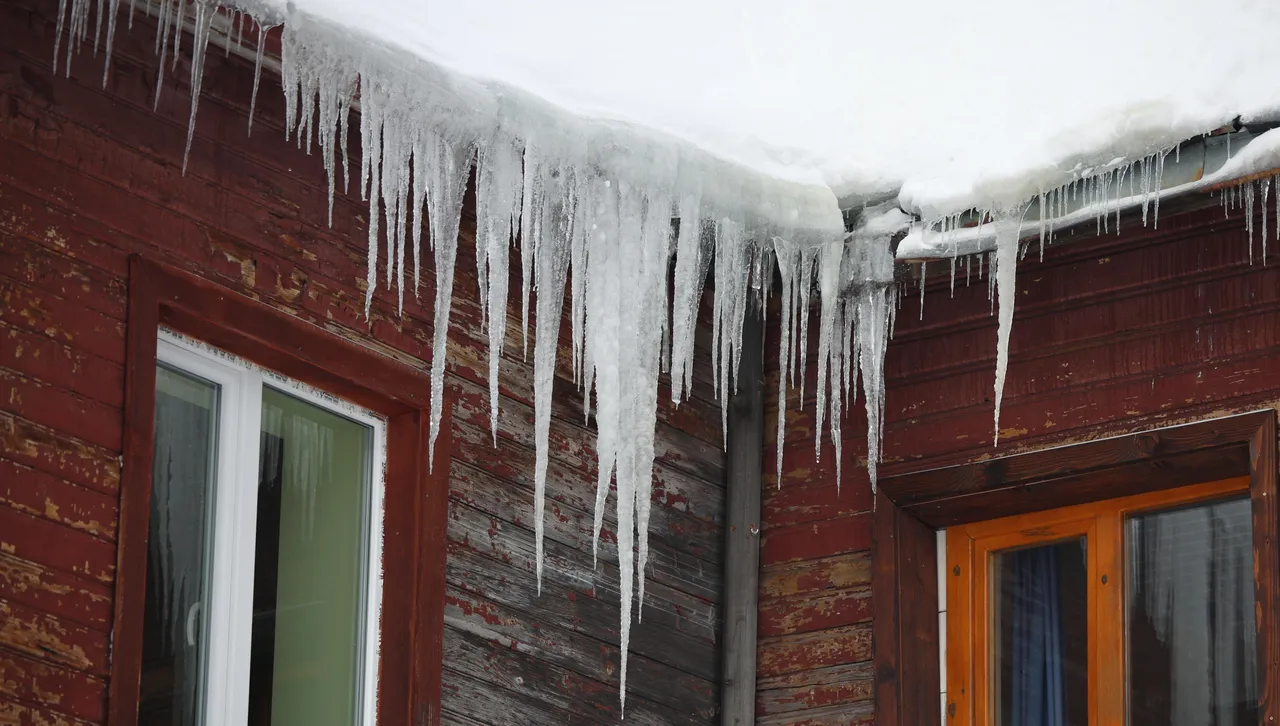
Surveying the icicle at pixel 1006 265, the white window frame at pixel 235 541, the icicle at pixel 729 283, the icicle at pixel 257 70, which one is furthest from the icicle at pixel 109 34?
the icicle at pixel 1006 265

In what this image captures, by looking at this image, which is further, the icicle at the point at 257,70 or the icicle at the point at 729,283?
the icicle at the point at 729,283

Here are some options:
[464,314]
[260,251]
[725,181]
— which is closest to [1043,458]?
[725,181]

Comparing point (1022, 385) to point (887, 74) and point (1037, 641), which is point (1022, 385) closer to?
point (1037, 641)

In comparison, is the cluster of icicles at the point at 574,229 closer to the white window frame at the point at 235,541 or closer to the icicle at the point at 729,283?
the icicle at the point at 729,283

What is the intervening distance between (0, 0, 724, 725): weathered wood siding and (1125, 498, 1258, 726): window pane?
48.8 inches

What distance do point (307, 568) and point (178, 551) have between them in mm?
393

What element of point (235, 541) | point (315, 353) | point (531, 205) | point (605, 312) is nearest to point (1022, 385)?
point (605, 312)

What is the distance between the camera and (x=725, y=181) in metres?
4.94

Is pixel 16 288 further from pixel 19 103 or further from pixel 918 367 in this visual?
pixel 918 367

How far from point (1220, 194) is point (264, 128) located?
2.37m

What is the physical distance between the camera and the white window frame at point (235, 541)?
14.0 ft

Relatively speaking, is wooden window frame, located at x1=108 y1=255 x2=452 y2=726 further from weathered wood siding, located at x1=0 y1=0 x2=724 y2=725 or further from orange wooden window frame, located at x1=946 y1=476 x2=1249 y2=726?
orange wooden window frame, located at x1=946 y1=476 x2=1249 y2=726

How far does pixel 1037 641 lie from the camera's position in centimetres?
523

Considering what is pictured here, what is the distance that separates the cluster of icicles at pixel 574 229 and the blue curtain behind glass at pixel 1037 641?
529mm
